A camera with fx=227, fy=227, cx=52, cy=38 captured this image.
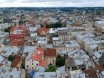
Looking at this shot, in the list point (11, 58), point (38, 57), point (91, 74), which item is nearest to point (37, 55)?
point (38, 57)

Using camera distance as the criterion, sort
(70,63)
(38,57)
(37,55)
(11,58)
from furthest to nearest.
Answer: (11,58) → (37,55) → (38,57) → (70,63)

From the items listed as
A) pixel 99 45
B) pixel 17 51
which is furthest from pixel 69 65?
pixel 99 45

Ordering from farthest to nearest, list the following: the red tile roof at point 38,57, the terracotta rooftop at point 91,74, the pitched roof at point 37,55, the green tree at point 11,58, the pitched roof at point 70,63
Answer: the green tree at point 11,58
the pitched roof at point 37,55
the red tile roof at point 38,57
the pitched roof at point 70,63
the terracotta rooftop at point 91,74

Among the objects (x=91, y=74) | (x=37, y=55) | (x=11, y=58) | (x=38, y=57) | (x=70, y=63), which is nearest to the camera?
(x=91, y=74)

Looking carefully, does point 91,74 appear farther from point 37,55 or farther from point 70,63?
point 37,55

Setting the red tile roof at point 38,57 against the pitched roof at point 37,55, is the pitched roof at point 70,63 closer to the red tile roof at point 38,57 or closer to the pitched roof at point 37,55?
the red tile roof at point 38,57

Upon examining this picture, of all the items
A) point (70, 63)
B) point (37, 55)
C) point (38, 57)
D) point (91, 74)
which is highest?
point (91, 74)

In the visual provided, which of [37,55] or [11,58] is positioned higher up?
[37,55]

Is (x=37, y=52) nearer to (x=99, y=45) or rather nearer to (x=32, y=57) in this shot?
(x=32, y=57)

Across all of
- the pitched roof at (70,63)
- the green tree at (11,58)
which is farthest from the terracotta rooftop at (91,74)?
the green tree at (11,58)

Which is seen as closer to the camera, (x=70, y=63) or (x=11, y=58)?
(x=70, y=63)

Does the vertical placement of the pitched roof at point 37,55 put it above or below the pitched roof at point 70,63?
above
